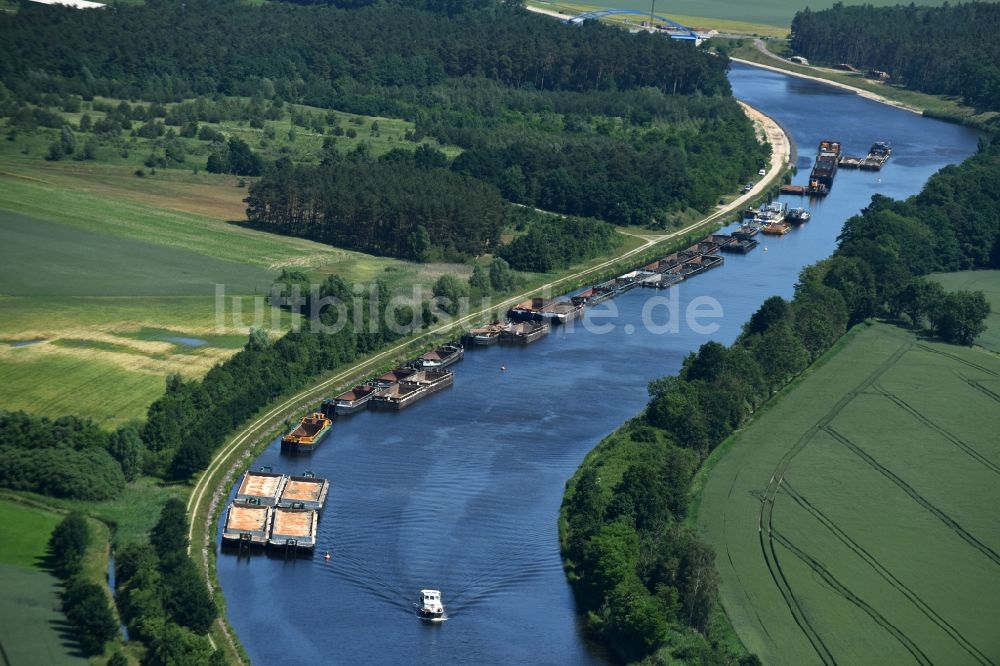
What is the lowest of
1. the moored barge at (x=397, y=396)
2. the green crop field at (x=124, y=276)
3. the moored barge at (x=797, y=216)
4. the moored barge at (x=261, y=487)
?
the moored barge at (x=261, y=487)

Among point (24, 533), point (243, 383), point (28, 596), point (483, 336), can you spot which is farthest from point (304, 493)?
point (483, 336)

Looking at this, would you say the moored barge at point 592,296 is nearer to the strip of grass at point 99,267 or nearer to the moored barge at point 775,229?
the strip of grass at point 99,267

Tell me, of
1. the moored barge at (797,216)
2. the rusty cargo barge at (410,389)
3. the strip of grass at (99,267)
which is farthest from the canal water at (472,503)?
the moored barge at (797,216)

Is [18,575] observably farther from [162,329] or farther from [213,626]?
[162,329]

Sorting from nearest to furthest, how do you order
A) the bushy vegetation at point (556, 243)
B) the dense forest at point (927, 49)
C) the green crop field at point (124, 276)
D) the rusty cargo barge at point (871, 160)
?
the green crop field at point (124, 276)
the bushy vegetation at point (556, 243)
the rusty cargo barge at point (871, 160)
the dense forest at point (927, 49)

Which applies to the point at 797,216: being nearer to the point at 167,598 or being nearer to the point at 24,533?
the point at 24,533

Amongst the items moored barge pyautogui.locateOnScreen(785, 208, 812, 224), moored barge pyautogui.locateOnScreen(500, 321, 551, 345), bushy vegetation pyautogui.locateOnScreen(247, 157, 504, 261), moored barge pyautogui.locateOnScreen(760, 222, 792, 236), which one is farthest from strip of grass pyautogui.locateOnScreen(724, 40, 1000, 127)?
moored barge pyautogui.locateOnScreen(500, 321, 551, 345)

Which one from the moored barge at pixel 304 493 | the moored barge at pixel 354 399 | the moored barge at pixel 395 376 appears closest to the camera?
the moored barge at pixel 304 493

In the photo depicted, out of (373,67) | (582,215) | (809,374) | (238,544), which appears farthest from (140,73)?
(238,544)
